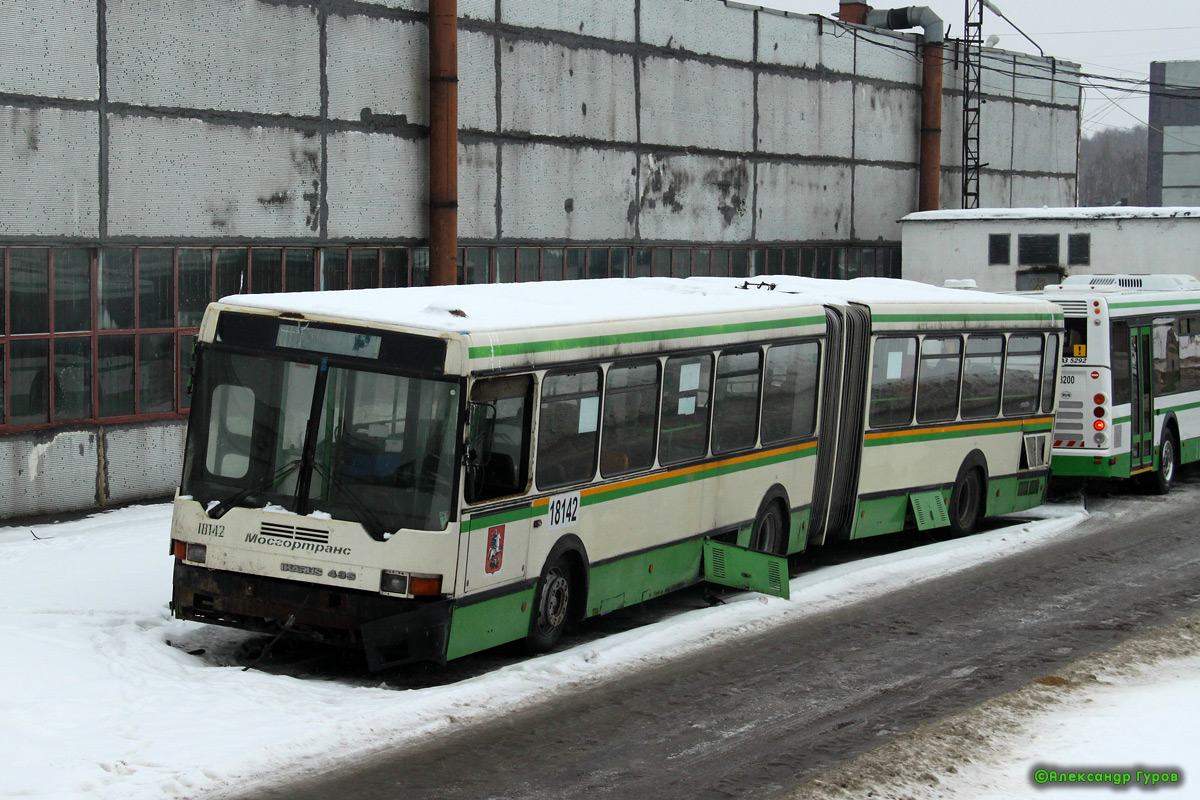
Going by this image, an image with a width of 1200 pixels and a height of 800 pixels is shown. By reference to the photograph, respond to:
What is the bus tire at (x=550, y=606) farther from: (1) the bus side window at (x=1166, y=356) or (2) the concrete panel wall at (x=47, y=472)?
(1) the bus side window at (x=1166, y=356)

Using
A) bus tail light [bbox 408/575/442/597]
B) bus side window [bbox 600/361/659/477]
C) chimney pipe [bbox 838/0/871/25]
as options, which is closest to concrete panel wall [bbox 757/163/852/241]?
chimney pipe [bbox 838/0/871/25]

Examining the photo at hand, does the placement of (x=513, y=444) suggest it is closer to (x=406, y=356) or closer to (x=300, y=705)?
(x=406, y=356)

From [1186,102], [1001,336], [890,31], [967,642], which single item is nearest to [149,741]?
[967,642]

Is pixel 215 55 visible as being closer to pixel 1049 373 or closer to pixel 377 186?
pixel 377 186

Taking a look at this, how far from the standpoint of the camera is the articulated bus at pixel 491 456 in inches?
423

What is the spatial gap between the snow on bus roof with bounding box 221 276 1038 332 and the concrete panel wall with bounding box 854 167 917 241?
17.8 meters

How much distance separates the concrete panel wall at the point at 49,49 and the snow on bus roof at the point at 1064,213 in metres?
21.3

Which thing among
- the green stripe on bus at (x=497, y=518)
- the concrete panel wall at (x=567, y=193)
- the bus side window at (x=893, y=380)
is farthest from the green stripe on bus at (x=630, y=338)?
the concrete panel wall at (x=567, y=193)

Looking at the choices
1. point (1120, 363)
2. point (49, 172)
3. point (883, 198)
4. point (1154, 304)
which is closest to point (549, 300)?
point (49, 172)

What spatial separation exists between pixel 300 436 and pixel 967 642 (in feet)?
19.0

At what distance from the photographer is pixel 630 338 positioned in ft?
42.3

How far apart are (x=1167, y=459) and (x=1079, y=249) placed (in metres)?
11.1

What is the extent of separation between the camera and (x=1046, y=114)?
4350 cm

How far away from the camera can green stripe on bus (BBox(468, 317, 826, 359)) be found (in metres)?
11.1
